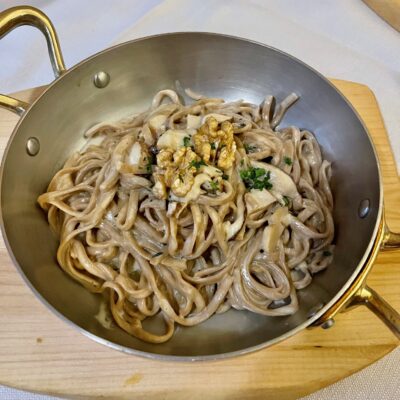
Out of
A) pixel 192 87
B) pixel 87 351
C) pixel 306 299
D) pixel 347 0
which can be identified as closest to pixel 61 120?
pixel 192 87

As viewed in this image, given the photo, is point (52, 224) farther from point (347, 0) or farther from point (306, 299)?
point (347, 0)

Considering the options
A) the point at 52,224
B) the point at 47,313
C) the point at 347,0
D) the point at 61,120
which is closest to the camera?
the point at 47,313

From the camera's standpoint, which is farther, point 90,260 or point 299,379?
point 90,260

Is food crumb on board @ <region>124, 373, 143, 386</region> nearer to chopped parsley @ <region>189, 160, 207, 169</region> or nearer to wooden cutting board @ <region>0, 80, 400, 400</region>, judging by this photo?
wooden cutting board @ <region>0, 80, 400, 400</region>

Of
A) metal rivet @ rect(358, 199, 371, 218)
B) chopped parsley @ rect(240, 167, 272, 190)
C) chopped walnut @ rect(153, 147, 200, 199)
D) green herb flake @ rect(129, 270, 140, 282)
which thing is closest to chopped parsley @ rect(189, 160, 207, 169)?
chopped walnut @ rect(153, 147, 200, 199)

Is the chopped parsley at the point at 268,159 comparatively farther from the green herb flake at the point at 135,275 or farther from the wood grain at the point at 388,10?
the wood grain at the point at 388,10

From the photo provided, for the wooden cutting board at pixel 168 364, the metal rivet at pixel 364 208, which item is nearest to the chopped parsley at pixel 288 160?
the metal rivet at pixel 364 208

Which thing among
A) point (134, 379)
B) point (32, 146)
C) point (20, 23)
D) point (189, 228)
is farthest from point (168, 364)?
point (20, 23)
